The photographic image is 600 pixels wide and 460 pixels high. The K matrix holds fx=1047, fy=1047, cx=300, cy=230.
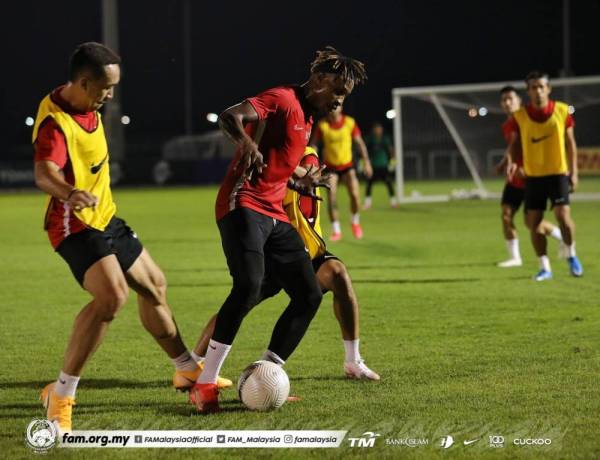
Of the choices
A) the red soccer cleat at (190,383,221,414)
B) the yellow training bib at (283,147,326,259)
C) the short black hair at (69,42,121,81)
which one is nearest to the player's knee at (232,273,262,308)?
the red soccer cleat at (190,383,221,414)

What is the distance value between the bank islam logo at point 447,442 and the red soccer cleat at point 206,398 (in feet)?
4.51

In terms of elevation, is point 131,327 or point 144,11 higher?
point 144,11

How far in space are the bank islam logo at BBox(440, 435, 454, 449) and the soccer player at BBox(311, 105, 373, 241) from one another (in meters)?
12.6

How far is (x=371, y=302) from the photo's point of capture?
34.3ft

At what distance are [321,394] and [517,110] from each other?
6858mm

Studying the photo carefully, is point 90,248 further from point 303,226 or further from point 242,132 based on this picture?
point 303,226

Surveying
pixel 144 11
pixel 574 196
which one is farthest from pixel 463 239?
pixel 144 11

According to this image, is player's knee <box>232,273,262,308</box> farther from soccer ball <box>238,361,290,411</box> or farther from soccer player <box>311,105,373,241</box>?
soccer player <box>311,105,373,241</box>

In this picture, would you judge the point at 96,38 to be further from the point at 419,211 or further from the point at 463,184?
the point at 419,211

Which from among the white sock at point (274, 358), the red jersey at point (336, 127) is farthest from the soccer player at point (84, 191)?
the red jersey at point (336, 127)

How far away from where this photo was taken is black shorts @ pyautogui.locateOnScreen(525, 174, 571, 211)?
39.2 feet

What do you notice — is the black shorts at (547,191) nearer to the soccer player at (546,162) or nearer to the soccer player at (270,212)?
the soccer player at (546,162)

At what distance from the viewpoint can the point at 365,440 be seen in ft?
16.9

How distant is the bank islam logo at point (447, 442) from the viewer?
5059mm
